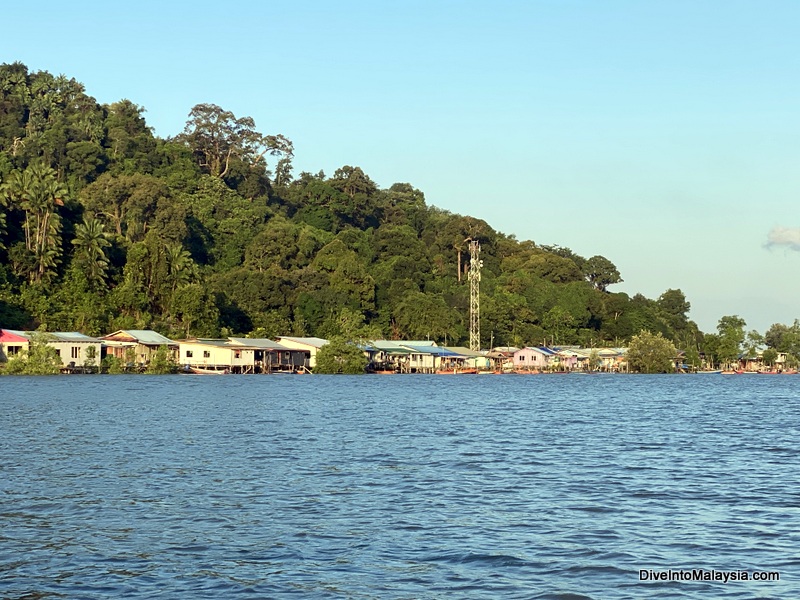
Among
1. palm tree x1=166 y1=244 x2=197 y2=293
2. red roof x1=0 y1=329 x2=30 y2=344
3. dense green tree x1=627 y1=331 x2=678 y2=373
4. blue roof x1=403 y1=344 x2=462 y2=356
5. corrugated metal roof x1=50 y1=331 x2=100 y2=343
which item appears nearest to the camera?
red roof x1=0 y1=329 x2=30 y2=344

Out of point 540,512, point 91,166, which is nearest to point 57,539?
point 540,512

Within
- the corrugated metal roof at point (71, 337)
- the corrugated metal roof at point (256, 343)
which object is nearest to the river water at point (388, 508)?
the corrugated metal roof at point (71, 337)

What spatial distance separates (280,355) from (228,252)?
3531 cm

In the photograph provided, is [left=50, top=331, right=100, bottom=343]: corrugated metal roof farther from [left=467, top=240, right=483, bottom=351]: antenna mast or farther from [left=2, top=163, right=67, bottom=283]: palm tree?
[left=467, top=240, right=483, bottom=351]: antenna mast

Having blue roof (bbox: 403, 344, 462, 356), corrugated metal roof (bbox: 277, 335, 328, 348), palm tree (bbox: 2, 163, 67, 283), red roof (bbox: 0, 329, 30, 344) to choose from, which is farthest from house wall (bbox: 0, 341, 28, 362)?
blue roof (bbox: 403, 344, 462, 356)

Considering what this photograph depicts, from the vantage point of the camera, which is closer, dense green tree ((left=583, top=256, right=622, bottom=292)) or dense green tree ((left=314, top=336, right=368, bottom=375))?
dense green tree ((left=314, top=336, right=368, bottom=375))

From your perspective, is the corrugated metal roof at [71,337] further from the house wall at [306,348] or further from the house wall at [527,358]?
the house wall at [527,358]

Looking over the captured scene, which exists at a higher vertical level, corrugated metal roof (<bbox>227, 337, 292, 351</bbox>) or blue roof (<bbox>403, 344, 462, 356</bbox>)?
corrugated metal roof (<bbox>227, 337, 292, 351</bbox>)

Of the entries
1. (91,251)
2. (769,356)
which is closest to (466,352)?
(91,251)

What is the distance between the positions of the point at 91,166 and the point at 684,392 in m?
99.6

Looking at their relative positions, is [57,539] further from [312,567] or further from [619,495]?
[619,495]

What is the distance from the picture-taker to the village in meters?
101

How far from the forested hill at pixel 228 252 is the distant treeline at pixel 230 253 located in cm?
23

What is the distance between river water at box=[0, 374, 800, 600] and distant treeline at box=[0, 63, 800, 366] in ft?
224
